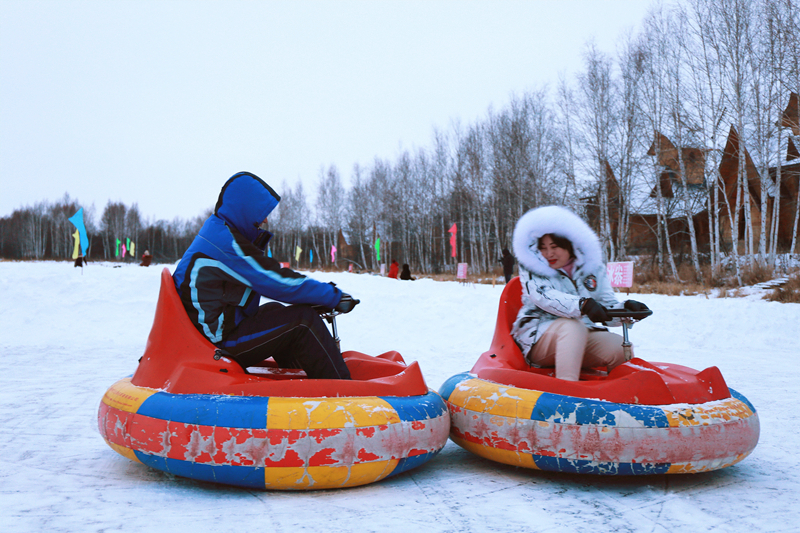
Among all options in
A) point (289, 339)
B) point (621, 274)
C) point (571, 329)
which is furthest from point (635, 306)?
point (621, 274)

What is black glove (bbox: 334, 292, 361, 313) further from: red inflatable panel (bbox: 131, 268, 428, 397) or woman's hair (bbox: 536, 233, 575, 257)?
woman's hair (bbox: 536, 233, 575, 257)

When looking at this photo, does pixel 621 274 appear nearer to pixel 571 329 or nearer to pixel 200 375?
pixel 571 329

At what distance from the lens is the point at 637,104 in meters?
19.7

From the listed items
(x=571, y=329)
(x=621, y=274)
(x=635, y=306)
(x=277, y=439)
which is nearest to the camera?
(x=277, y=439)

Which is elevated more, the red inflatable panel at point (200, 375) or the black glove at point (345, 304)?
the black glove at point (345, 304)

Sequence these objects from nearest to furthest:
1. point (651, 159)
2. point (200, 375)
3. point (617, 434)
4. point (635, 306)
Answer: point (617, 434)
point (200, 375)
point (635, 306)
point (651, 159)

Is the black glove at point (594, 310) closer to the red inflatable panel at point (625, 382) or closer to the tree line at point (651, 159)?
the red inflatable panel at point (625, 382)

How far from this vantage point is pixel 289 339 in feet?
9.91

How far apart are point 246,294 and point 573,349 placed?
6.22 feet

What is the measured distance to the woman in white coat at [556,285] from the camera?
3.46 metres

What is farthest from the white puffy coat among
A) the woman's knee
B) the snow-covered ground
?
the snow-covered ground

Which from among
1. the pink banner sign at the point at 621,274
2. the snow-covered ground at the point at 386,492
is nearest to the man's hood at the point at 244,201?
the snow-covered ground at the point at 386,492

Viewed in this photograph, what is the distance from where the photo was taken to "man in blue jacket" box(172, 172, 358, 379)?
2.99 m

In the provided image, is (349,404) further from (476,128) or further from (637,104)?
(476,128)
